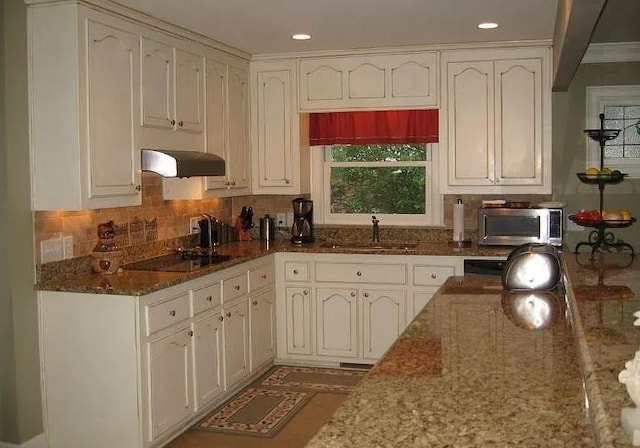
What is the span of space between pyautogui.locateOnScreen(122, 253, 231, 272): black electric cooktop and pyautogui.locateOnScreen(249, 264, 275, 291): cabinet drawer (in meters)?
0.26

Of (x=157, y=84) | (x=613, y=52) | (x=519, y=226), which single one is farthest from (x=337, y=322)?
(x=613, y=52)

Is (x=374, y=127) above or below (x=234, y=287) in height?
above

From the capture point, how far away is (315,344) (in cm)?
540

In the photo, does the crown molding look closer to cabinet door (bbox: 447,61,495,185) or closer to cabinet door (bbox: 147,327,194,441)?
cabinet door (bbox: 447,61,495,185)

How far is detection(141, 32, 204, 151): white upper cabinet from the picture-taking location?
4.19 metres

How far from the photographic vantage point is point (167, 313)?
3803mm

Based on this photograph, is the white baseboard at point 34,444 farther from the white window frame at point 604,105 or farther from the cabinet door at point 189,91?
the white window frame at point 604,105

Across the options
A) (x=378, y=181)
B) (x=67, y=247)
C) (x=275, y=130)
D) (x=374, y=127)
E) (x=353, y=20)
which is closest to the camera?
(x=67, y=247)

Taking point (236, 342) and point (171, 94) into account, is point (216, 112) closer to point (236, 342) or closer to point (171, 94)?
point (171, 94)

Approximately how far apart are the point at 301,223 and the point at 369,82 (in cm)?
120

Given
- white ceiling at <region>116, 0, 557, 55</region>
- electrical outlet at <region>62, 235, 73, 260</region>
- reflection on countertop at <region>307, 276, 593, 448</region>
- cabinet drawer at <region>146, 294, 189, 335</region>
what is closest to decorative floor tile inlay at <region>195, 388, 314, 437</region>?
cabinet drawer at <region>146, 294, 189, 335</region>

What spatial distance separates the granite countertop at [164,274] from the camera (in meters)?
3.61

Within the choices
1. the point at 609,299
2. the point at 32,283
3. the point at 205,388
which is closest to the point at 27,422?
the point at 32,283

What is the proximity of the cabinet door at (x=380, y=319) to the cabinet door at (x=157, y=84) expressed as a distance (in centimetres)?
190
